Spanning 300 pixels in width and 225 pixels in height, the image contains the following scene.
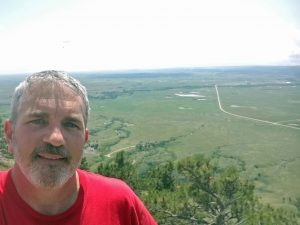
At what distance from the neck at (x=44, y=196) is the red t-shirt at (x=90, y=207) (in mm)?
27

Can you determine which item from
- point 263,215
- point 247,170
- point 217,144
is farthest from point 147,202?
point 217,144

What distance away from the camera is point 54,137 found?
1.86 m

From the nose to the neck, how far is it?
0.72ft

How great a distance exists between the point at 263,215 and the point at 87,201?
885 cm

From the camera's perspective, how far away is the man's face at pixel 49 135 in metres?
1.85

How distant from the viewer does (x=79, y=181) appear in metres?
2.10

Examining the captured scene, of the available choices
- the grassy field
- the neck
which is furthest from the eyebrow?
the grassy field

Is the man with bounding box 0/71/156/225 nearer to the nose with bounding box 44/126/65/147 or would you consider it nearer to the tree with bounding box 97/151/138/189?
the nose with bounding box 44/126/65/147

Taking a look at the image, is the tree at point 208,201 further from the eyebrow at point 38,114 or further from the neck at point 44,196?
the eyebrow at point 38,114

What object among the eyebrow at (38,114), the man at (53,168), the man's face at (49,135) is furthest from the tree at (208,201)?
the eyebrow at (38,114)

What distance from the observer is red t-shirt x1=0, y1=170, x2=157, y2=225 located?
187 cm

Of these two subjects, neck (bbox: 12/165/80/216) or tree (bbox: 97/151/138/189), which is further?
tree (bbox: 97/151/138/189)

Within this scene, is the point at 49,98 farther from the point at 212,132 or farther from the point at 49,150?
Answer: the point at 212,132

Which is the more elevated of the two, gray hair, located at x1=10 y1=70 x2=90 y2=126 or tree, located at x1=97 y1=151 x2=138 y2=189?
gray hair, located at x1=10 y1=70 x2=90 y2=126
